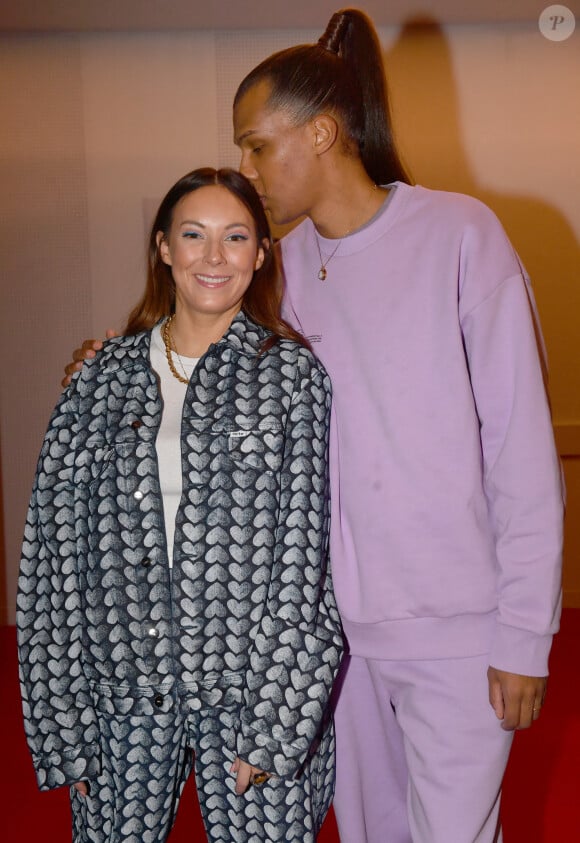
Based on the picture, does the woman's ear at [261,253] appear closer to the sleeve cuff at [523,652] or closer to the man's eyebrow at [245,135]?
the man's eyebrow at [245,135]

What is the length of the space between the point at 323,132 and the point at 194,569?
0.80 metres

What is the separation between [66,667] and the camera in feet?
4.92

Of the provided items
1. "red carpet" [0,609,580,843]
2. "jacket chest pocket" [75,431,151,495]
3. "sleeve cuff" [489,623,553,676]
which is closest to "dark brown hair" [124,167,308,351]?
"jacket chest pocket" [75,431,151,495]

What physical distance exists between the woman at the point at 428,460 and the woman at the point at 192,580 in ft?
0.29

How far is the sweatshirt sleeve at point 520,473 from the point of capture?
1.39m

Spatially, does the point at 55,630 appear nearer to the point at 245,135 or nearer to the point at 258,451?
the point at 258,451

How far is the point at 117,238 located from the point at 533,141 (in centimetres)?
189

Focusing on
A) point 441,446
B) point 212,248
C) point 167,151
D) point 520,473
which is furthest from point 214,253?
point 167,151

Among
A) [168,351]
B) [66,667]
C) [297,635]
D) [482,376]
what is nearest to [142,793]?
[66,667]

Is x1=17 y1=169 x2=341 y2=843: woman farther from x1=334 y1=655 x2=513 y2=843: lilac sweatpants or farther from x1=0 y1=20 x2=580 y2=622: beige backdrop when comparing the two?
x1=0 y1=20 x2=580 y2=622: beige backdrop

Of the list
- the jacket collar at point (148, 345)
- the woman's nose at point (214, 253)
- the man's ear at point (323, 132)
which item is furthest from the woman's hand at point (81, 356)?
the man's ear at point (323, 132)

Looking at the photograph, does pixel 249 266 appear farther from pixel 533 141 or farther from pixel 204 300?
pixel 533 141

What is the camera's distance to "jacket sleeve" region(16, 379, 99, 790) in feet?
4.87

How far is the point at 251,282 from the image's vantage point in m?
1.62
